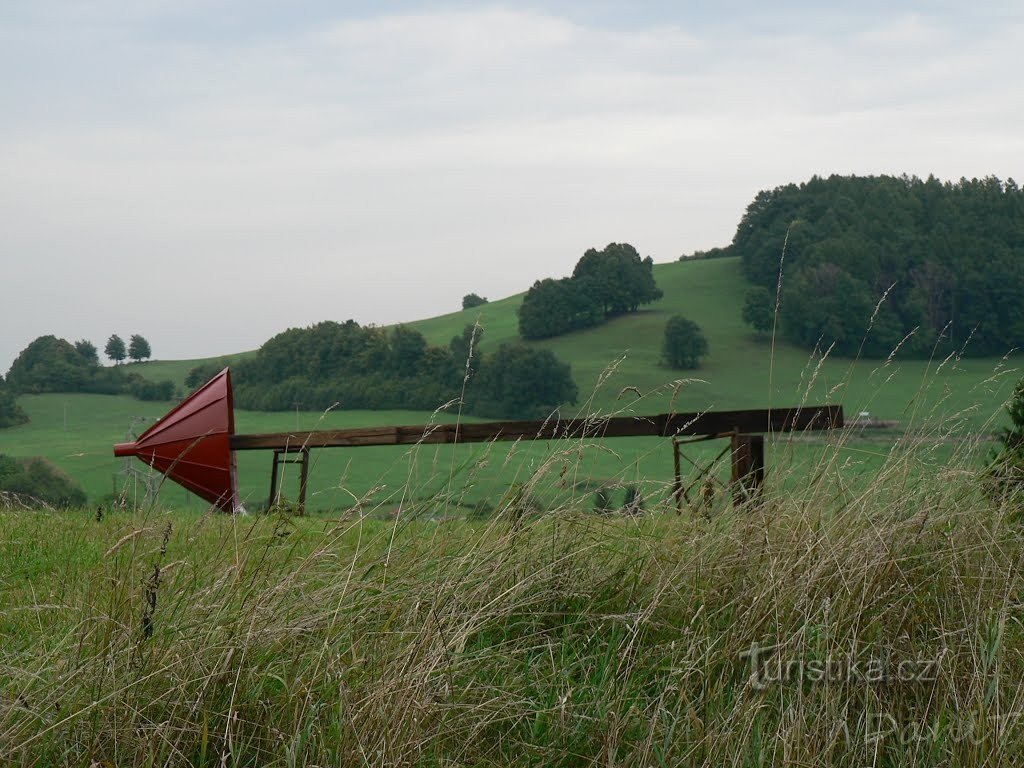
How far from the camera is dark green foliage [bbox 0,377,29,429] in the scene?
8556cm

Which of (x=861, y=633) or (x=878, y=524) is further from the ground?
(x=878, y=524)

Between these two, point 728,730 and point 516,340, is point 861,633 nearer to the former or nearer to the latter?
point 728,730

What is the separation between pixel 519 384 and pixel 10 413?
5113 cm

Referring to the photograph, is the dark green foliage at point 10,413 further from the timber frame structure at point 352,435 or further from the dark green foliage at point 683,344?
the timber frame structure at point 352,435

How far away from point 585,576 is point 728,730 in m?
1.11

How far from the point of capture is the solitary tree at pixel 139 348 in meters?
102

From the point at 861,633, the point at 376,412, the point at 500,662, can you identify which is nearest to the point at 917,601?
the point at 861,633

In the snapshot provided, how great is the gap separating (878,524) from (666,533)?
37.0 inches

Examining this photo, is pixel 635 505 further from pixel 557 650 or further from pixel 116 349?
pixel 116 349

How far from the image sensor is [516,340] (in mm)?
86438

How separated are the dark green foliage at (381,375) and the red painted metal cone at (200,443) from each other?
5040 cm

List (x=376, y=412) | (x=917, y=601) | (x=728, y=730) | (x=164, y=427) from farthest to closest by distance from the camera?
(x=376, y=412), (x=164, y=427), (x=917, y=601), (x=728, y=730)

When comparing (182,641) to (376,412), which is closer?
(182,641)

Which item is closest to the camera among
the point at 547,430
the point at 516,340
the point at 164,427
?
the point at 547,430
